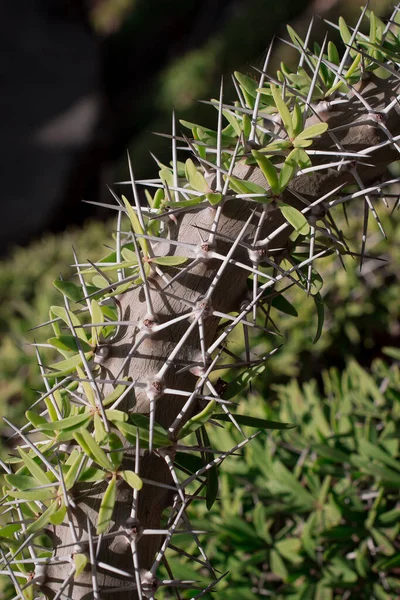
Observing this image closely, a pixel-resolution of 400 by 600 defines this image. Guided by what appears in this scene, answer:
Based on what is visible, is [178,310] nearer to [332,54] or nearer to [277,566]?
[332,54]

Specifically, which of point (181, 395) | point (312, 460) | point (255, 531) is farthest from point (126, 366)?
point (312, 460)

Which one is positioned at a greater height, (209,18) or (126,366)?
(126,366)

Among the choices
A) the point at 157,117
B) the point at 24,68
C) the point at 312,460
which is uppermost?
the point at 24,68

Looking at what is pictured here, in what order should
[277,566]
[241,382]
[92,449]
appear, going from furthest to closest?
[277,566] < [241,382] < [92,449]

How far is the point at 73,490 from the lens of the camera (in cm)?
→ 54

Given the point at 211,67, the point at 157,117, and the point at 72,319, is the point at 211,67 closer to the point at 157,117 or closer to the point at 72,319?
the point at 157,117

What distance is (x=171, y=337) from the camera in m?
0.55

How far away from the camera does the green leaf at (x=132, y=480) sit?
495 millimetres

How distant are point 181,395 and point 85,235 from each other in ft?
8.19

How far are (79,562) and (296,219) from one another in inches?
13.7

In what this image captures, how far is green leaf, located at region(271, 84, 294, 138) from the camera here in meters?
0.53

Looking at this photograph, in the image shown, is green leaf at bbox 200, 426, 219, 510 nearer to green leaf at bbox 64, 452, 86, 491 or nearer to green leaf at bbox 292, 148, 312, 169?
green leaf at bbox 64, 452, 86, 491

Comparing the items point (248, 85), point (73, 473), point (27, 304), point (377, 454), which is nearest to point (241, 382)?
point (73, 473)

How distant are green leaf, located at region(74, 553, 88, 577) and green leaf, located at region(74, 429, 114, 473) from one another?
8cm
